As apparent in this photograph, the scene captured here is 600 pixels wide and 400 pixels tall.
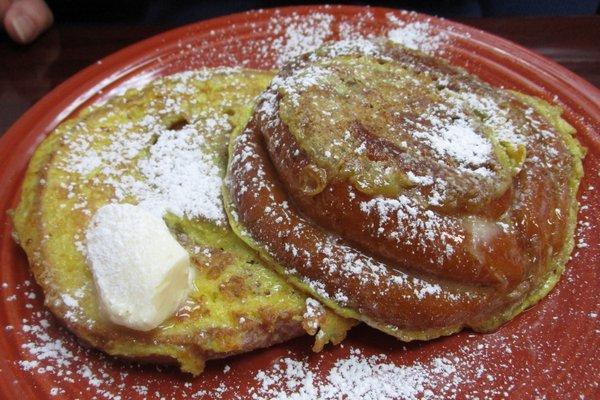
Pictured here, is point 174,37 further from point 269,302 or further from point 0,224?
point 269,302

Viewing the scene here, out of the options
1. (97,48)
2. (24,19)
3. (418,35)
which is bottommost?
(418,35)

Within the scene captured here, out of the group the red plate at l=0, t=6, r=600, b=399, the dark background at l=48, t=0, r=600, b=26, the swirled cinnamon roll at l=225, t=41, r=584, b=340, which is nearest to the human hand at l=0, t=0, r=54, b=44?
the dark background at l=48, t=0, r=600, b=26

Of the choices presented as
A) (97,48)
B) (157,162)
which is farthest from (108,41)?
(157,162)

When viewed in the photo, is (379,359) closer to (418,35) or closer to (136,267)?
(136,267)

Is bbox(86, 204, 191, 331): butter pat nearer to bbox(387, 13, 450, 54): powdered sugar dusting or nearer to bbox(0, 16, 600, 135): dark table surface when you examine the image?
bbox(0, 16, 600, 135): dark table surface

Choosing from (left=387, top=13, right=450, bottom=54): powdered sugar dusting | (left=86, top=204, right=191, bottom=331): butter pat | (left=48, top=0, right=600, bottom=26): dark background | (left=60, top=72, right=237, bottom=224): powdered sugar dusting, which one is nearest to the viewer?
(left=86, top=204, right=191, bottom=331): butter pat

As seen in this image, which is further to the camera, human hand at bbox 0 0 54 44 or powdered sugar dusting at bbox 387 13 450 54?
human hand at bbox 0 0 54 44

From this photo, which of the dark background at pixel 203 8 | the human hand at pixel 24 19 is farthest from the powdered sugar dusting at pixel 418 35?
the human hand at pixel 24 19
